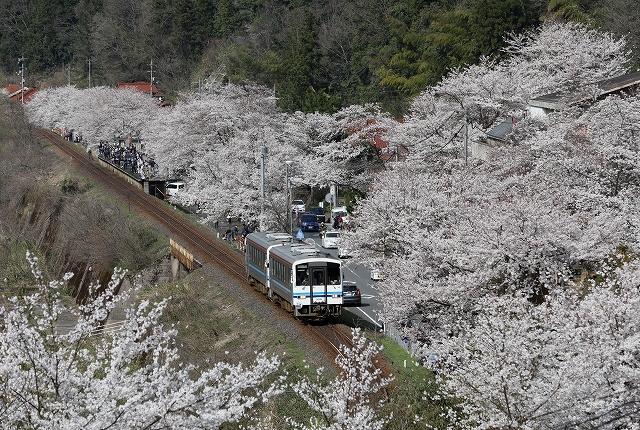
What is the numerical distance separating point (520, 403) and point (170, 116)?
43.3 meters

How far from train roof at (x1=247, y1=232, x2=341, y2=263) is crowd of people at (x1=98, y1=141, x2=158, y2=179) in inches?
1099

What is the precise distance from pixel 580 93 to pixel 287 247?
31.3 ft

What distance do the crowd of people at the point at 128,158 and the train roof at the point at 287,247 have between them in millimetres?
27904

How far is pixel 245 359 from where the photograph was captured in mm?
20484

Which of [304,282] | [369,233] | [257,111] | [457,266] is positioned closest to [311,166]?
[257,111]

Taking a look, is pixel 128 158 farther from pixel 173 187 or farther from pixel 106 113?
pixel 173 187

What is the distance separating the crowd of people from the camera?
183ft

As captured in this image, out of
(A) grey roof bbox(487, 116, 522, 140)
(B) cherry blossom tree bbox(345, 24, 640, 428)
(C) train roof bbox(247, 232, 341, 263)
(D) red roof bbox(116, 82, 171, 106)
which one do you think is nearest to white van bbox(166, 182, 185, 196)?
(B) cherry blossom tree bbox(345, 24, 640, 428)

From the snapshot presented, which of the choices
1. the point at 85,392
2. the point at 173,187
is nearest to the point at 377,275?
the point at 85,392

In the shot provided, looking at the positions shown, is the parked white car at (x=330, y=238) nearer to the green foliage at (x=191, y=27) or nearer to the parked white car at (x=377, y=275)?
the parked white car at (x=377, y=275)

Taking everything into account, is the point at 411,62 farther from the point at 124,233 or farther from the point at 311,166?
the point at 124,233

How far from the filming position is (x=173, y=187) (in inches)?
1906

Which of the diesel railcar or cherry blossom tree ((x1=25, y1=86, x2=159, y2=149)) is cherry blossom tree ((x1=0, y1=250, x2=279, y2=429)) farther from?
cherry blossom tree ((x1=25, y1=86, x2=159, y2=149))

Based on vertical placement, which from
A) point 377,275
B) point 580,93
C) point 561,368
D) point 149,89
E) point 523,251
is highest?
point 580,93
